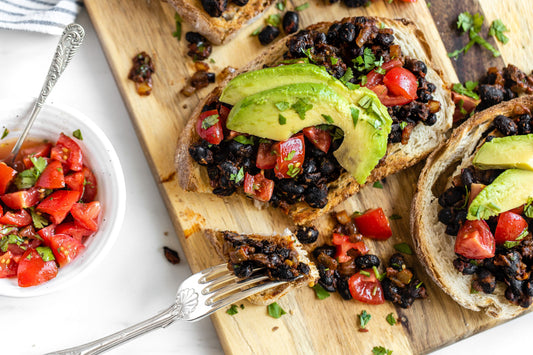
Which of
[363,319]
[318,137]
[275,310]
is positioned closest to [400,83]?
[318,137]

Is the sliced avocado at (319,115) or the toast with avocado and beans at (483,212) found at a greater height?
the sliced avocado at (319,115)

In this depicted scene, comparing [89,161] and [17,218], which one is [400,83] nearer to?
[89,161]

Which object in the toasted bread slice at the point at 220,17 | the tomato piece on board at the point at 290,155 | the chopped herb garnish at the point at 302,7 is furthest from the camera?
the chopped herb garnish at the point at 302,7

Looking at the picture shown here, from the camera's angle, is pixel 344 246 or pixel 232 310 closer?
pixel 232 310

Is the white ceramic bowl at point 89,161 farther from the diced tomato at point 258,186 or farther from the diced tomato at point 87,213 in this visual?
Result: the diced tomato at point 258,186

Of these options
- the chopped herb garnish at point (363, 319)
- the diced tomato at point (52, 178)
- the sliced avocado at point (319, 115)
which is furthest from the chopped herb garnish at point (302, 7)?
the chopped herb garnish at point (363, 319)

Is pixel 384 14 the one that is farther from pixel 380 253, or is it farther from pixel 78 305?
pixel 78 305
